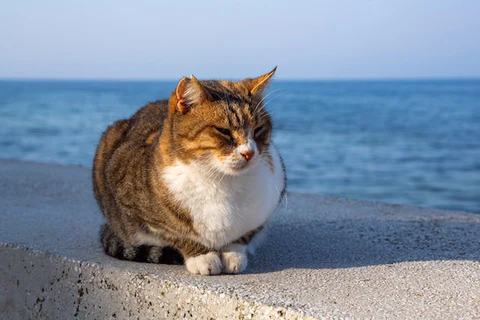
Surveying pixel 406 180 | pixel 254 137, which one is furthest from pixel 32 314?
pixel 406 180

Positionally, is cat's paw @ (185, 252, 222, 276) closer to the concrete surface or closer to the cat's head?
the concrete surface

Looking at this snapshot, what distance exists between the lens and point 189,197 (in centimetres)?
232

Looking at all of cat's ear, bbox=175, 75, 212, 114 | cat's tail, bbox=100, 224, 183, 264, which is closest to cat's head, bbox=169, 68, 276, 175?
cat's ear, bbox=175, 75, 212, 114

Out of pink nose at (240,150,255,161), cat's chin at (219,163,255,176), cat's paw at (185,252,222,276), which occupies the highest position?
pink nose at (240,150,255,161)

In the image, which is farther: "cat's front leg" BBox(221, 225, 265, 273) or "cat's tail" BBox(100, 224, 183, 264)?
"cat's tail" BBox(100, 224, 183, 264)

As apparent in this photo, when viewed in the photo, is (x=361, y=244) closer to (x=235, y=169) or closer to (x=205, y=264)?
(x=205, y=264)

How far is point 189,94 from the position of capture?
230 cm

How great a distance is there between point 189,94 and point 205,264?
70 centimetres

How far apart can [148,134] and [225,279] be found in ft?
Answer: 2.78

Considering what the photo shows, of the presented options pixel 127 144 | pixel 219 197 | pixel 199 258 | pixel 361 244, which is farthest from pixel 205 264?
pixel 361 244

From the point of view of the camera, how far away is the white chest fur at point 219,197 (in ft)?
7.56

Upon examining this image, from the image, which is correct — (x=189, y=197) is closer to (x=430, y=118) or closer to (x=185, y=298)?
(x=185, y=298)

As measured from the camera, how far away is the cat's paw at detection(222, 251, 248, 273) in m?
2.45

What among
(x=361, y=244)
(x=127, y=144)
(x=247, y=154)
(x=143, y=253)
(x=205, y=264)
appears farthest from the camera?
(x=361, y=244)
